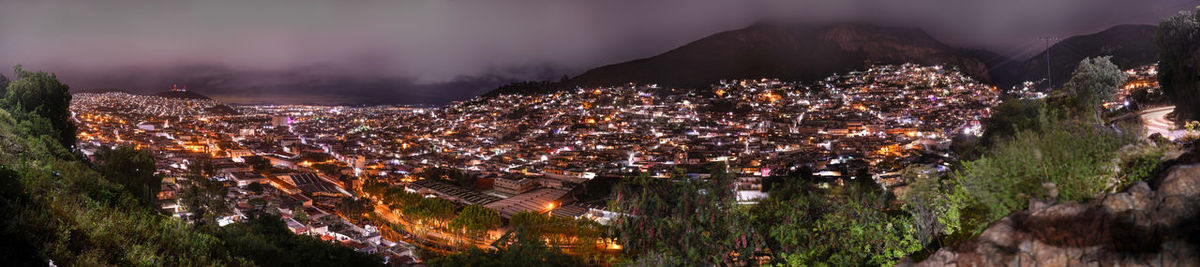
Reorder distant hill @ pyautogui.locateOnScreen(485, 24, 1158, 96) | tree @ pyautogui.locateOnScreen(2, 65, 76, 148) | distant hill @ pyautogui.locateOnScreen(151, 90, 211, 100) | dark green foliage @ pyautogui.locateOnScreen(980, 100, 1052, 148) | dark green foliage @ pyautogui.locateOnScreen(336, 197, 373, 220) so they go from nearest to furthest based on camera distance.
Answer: dark green foliage @ pyautogui.locateOnScreen(980, 100, 1052, 148) < tree @ pyautogui.locateOnScreen(2, 65, 76, 148) < dark green foliage @ pyautogui.locateOnScreen(336, 197, 373, 220) < distant hill @ pyautogui.locateOnScreen(485, 24, 1158, 96) < distant hill @ pyautogui.locateOnScreen(151, 90, 211, 100)

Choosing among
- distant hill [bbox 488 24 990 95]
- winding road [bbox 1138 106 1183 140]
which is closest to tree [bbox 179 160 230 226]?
winding road [bbox 1138 106 1183 140]

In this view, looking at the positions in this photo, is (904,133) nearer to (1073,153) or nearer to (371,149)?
(1073,153)

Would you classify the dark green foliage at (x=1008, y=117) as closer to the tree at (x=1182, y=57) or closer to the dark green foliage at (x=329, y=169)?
the tree at (x=1182, y=57)

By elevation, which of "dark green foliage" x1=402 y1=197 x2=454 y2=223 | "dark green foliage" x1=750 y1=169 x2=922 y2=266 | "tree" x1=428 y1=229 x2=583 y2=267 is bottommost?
"dark green foliage" x1=402 y1=197 x2=454 y2=223

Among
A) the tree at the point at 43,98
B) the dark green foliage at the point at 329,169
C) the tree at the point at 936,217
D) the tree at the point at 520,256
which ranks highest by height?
the tree at the point at 43,98

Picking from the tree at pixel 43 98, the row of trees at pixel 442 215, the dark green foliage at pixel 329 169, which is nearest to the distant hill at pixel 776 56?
the dark green foliage at pixel 329 169

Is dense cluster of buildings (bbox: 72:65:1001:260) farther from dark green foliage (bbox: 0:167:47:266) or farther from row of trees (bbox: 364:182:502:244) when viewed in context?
dark green foliage (bbox: 0:167:47:266)

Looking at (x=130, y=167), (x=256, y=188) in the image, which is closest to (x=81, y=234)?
(x=130, y=167)
